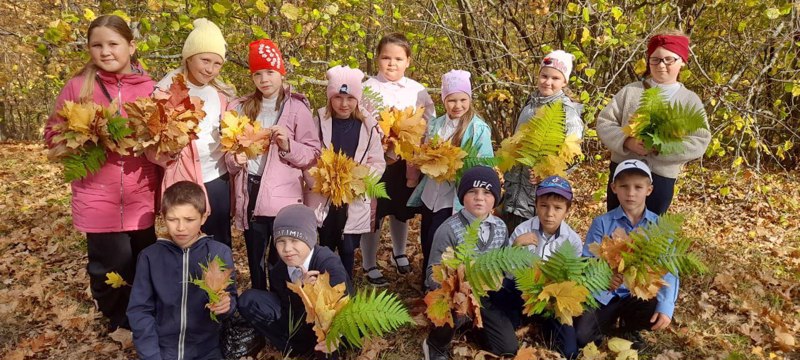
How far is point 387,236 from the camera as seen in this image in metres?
6.04

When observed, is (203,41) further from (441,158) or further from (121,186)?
(441,158)

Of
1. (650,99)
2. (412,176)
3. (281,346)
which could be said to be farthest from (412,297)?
(650,99)

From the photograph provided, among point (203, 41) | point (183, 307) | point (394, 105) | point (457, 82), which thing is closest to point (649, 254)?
point (457, 82)

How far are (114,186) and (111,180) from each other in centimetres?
4

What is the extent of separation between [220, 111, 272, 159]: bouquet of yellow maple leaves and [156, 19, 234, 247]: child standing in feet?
0.73

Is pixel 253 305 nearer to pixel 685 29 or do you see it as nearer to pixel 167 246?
pixel 167 246

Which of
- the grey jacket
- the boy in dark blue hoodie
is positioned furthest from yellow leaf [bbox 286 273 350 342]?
the grey jacket

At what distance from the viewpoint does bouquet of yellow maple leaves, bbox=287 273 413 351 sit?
2385 mm

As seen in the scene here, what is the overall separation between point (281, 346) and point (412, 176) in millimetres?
1752

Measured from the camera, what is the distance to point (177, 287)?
2961 mm

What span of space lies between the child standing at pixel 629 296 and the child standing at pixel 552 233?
0.37 ft

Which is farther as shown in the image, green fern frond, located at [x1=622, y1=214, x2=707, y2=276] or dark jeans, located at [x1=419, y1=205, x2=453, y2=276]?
dark jeans, located at [x1=419, y1=205, x2=453, y2=276]

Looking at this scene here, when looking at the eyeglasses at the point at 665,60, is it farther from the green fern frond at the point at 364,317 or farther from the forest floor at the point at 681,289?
the green fern frond at the point at 364,317

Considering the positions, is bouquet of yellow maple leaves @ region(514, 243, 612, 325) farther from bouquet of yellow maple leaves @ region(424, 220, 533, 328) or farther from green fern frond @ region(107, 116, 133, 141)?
green fern frond @ region(107, 116, 133, 141)
